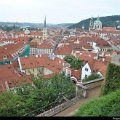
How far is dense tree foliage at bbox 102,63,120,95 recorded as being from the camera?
39.3 ft

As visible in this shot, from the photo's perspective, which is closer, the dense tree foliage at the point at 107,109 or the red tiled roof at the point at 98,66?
the dense tree foliage at the point at 107,109

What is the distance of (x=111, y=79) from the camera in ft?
39.8

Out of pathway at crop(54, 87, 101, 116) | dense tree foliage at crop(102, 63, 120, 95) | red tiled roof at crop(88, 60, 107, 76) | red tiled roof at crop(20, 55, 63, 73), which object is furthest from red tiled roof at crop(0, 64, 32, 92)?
dense tree foliage at crop(102, 63, 120, 95)

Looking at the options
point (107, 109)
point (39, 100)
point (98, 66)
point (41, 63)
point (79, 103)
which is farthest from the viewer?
point (41, 63)

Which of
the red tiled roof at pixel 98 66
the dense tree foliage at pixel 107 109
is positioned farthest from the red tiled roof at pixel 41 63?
the dense tree foliage at pixel 107 109

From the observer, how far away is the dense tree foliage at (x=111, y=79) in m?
12.0

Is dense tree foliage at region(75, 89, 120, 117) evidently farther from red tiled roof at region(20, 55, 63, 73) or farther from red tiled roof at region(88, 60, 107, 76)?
red tiled roof at region(20, 55, 63, 73)

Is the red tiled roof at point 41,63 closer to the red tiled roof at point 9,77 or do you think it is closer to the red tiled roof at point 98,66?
the red tiled roof at point 98,66

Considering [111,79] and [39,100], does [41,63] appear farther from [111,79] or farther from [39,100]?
[111,79]

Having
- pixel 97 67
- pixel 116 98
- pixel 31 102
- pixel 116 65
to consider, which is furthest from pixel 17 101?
pixel 97 67

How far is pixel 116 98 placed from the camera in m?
8.66

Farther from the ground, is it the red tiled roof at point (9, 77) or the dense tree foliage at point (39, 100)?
the dense tree foliage at point (39, 100)

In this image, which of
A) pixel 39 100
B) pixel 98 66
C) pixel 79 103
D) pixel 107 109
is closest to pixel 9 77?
pixel 98 66

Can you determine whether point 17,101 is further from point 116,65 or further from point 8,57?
point 8,57
